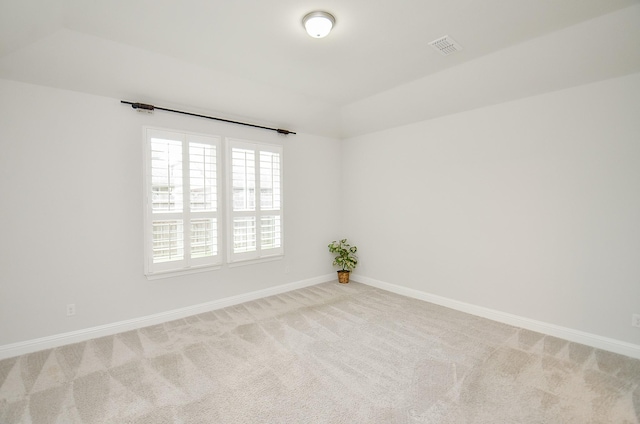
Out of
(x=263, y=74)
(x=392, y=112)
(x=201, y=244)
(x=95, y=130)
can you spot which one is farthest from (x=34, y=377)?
(x=392, y=112)

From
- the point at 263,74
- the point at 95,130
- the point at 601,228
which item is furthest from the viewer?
the point at 263,74

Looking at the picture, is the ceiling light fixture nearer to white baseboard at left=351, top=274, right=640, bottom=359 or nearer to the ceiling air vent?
the ceiling air vent

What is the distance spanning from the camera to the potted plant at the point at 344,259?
16.5 feet

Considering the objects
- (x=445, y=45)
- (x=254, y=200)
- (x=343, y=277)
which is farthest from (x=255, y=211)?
(x=445, y=45)

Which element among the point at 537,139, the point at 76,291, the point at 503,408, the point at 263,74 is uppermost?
the point at 263,74

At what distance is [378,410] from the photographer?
1.96m

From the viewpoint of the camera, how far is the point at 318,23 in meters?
2.27

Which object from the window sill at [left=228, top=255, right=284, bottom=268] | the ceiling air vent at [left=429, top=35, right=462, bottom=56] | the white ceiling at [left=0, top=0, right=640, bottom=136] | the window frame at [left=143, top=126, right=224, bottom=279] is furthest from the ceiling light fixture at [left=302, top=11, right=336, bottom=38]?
Result: the window sill at [left=228, top=255, right=284, bottom=268]

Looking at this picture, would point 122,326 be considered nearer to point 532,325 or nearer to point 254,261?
point 254,261

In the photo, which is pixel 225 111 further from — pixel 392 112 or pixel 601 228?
pixel 601 228

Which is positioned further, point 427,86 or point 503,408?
point 427,86

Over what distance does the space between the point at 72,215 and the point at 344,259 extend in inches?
148

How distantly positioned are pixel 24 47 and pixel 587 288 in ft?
18.3

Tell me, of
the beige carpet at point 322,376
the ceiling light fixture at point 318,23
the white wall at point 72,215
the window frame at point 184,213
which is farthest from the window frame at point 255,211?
the ceiling light fixture at point 318,23
